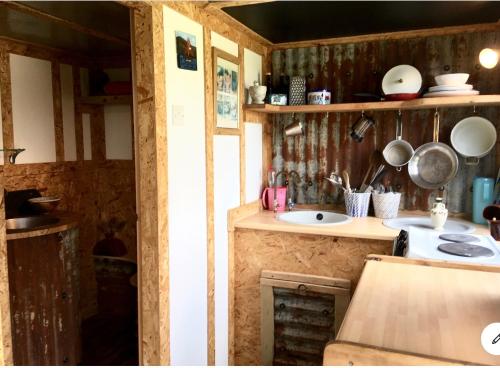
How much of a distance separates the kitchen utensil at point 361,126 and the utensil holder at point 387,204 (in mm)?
424

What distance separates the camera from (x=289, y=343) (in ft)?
8.63

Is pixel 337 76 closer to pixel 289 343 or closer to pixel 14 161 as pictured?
pixel 289 343

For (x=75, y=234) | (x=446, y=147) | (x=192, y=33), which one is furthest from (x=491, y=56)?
(x=75, y=234)

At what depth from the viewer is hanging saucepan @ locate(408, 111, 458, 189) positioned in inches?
109

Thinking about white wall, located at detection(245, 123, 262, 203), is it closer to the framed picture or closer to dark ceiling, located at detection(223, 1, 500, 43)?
the framed picture

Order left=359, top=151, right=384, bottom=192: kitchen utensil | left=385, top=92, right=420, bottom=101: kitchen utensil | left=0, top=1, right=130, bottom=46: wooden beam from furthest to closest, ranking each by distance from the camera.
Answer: left=359, top=151, right=384, bottom=192: kitchen utensil
left=385, top=92, right=420, bottom=101: kitchen utensil
left=0, top=1, right=130, bottom=46: wooden beam

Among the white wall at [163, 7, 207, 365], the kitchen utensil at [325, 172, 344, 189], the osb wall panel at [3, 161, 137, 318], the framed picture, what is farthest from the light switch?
the osb wall panel at [3, 161, 137, 318]

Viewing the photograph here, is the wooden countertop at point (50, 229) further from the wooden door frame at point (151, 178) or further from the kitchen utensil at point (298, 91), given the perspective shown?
the kitchen utensil at point (298, 91)

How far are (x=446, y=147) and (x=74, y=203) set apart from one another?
9.58 feet

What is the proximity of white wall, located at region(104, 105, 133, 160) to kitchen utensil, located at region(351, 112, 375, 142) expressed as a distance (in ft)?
6.28

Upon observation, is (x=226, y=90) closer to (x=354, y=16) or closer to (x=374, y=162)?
(x=354, y=16)

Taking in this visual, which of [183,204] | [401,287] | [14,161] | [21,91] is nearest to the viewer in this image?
[401,287]

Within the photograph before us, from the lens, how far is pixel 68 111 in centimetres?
366

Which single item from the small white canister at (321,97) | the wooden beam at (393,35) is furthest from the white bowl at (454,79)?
the small white canister at (321,97)
